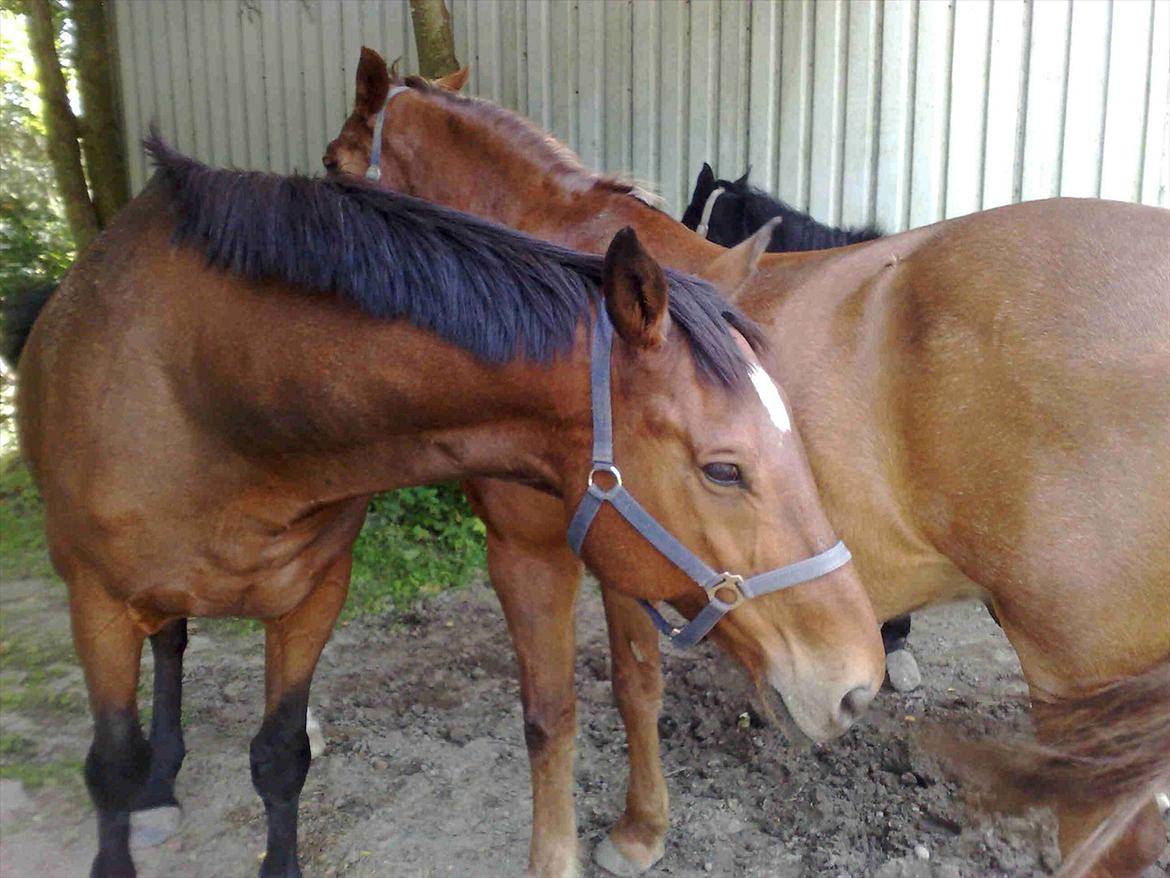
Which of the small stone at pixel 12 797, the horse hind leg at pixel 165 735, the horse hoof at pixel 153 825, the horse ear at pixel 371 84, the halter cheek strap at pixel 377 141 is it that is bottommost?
the small stone at pixel 12 797

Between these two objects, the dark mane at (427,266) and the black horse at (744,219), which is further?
the black horse at (744,219)

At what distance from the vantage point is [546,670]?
2.67 meters

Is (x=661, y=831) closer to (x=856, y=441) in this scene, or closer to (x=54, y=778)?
(x=856, y=441)

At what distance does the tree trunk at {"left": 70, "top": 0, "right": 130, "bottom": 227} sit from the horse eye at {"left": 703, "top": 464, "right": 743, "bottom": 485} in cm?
685

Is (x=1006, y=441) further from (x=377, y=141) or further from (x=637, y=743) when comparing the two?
(x=377, y=141)

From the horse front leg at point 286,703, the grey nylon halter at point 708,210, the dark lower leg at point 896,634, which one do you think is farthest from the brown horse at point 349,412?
the dark lower leg at point 896,634

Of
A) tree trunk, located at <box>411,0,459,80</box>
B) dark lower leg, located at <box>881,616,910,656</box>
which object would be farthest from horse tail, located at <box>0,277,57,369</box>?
dark lower leg, located at <box>881,616,910,656</box>

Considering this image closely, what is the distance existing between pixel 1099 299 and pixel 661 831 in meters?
1.94

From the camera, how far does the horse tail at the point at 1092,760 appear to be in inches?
66.0

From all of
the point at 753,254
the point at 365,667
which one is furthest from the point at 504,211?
the point at 365,667

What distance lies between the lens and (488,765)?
323 cm

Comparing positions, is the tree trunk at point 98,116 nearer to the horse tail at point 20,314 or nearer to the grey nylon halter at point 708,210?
the horse tail at point 20,314

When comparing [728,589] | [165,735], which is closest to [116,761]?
[165,735]

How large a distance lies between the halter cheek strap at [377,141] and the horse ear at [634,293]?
175cm
